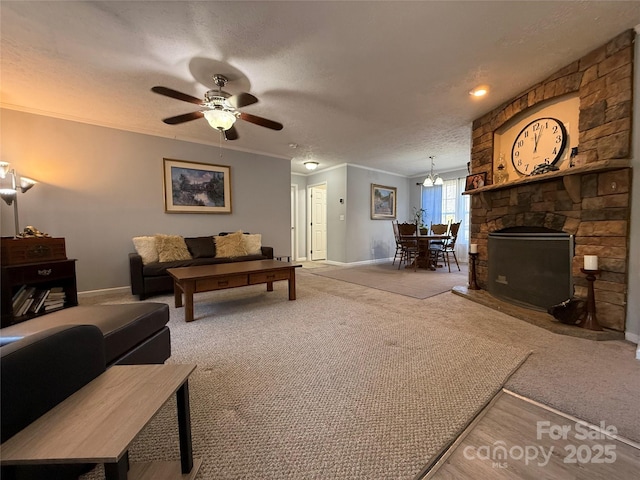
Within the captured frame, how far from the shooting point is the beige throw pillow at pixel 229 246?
426 centimetres

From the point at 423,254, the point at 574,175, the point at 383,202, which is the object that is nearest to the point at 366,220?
the point at 383,202

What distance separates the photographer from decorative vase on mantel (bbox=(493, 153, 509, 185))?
318 centimetres

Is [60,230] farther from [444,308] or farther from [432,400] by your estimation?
[444,308]

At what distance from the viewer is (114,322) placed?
1.41 metres

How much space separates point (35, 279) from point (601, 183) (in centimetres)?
538

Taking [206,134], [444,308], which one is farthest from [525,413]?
[206,134]

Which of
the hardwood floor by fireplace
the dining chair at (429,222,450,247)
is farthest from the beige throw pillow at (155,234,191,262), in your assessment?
the dining chair at (429,222,450,247)

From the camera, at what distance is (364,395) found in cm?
146

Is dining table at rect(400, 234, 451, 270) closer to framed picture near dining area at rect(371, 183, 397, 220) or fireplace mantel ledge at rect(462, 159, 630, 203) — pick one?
framed picture near dining area at rect(371, 183, 397, 220)

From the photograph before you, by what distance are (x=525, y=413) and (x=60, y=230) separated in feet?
16.9

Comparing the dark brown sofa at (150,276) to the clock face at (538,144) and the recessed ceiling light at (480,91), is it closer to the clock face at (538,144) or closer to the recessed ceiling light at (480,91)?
the recessed ceiling light at (480,91)

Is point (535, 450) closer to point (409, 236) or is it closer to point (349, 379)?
point (349, 379)

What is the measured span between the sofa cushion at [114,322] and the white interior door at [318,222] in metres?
5.69

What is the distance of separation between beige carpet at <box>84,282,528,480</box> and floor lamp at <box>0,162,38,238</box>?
2454 millimetres
